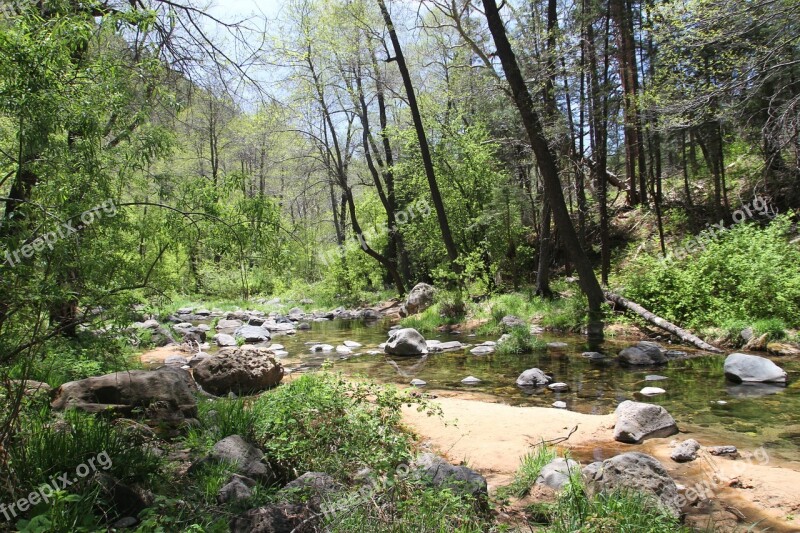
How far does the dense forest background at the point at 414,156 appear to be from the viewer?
3.45 meters

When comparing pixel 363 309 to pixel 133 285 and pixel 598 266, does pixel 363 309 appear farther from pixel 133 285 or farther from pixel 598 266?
pixel 133 285

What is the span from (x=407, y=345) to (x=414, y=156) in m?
11.3

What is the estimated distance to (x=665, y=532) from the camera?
2.99 meters

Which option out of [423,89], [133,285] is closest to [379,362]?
[133,285]

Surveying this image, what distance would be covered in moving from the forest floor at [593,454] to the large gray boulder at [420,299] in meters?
9.72

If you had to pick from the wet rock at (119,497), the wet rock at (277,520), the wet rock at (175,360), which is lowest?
the wet rock at (175,360)

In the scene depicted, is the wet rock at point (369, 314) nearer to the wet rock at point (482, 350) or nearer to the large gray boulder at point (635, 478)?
the wet rock at point (482, 350)

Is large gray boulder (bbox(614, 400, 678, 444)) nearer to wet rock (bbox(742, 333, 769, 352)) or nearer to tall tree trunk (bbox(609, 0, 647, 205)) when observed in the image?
wet rock (bbox(742, 333, 769, 352))

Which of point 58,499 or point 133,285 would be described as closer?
point 58,499

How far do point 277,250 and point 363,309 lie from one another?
17.6 meters

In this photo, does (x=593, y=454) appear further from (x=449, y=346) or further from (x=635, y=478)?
(x=449, y=346)

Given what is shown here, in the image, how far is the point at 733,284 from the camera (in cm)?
1031

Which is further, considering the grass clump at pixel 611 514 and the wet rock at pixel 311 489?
the wet rock at pixel 311 489

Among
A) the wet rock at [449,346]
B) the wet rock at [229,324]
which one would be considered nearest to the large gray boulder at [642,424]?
the wet rock at [449,346]
